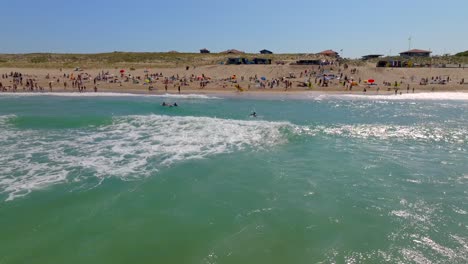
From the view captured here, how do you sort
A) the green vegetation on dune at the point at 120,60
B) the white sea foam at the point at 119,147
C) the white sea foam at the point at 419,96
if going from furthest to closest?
the green vegetation on dune at the point at 120,60, the white sea foam at the point at 419,96, the white sea foam at the point at 119,147

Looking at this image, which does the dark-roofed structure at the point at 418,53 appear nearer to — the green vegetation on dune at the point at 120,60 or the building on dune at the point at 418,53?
the building on dune at the point at 418,53

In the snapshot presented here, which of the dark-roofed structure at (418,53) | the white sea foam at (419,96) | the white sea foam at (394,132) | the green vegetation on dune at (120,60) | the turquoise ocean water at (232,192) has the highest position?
the dark-roofed structure at (418,53)

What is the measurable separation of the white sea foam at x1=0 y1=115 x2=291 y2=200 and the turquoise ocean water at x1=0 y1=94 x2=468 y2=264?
87mm

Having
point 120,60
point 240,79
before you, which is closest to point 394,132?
point 240,79

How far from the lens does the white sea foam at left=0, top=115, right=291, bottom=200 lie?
A: 51.3 ft

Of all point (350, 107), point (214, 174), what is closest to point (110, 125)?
point (214, 174)

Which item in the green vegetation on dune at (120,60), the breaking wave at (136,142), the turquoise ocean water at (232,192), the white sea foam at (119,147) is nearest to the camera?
the turquoise ocean water at (232,192)

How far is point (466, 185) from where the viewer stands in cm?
1455

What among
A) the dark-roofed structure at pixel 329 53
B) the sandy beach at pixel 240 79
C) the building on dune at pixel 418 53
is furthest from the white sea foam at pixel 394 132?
the building on dune at pixel 418 53

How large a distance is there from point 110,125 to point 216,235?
18522mm

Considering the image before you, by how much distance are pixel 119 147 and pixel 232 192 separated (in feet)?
29.7

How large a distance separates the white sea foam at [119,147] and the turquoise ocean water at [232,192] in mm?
87

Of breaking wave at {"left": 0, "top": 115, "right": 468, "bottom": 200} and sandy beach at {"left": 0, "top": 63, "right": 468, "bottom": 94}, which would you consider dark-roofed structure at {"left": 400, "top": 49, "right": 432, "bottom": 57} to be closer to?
sandy beach at {"left": 0, "top": 63, "right": 468, "bottom": 94}

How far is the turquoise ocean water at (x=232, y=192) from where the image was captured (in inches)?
397
